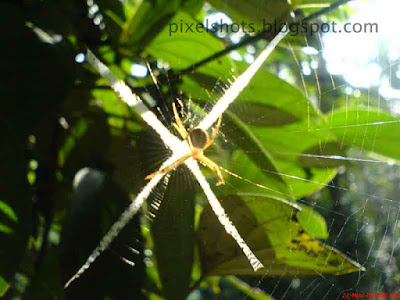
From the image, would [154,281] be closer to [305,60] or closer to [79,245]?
[79,245]

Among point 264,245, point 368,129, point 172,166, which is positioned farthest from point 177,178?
point 368,129

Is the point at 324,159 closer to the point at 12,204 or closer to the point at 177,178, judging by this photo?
the point at 177,178

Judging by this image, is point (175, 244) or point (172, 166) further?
point (172, 166)

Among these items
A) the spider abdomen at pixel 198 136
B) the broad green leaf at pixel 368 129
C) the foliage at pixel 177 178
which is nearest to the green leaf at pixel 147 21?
the foliage at pixel 177 178

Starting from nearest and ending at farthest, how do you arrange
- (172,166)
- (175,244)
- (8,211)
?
(8,211), (175,244), (172,166)

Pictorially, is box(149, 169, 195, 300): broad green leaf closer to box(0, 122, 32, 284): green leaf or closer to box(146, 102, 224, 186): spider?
box(146, 102, 224, 186): spider

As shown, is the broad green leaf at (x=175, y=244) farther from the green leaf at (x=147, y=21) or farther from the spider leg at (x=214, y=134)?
the green leaf at (x=147, y=21)
